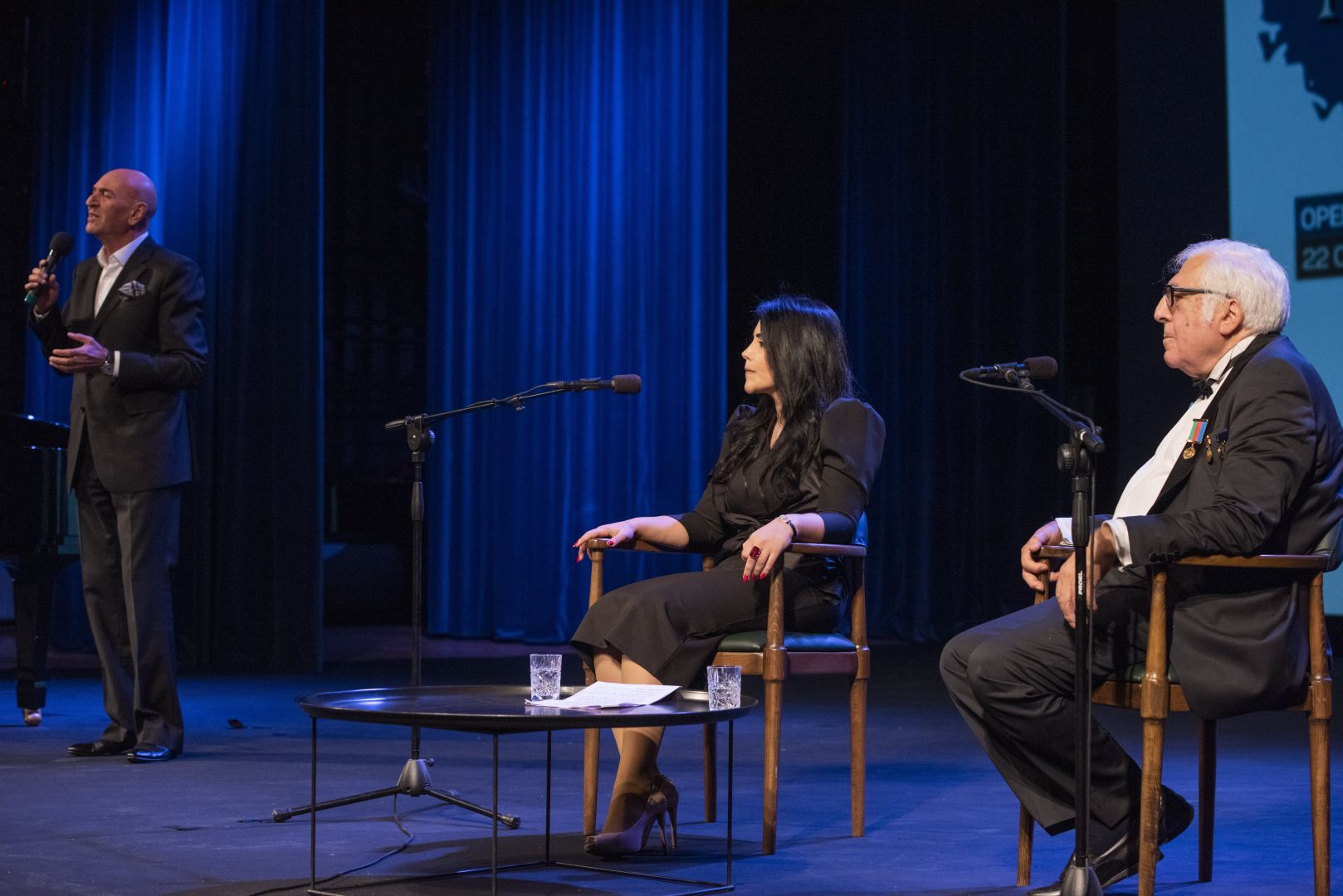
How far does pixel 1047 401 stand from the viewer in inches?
90.0

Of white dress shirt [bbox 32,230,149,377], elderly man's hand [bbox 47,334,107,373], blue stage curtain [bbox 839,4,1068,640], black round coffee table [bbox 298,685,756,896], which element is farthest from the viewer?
blue stage curtain [bbox 839,4,1068,640]

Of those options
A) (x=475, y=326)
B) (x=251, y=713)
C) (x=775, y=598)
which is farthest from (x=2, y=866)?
(x=475, y=326)

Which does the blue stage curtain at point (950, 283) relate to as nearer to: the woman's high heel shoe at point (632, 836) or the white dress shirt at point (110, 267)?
the white dress shirt at point (110, 267)

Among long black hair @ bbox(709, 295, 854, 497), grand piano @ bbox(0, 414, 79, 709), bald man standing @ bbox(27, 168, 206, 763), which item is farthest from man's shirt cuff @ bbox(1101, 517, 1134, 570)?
grand piano @ bbox(0, 414, 79, 709)

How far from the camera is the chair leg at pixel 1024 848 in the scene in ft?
8.41

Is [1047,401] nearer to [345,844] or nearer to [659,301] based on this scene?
[345,844]

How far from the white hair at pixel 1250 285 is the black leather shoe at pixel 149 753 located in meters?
2.67

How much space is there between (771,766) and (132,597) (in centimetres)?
183

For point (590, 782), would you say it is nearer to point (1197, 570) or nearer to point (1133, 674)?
point (1133, 674)

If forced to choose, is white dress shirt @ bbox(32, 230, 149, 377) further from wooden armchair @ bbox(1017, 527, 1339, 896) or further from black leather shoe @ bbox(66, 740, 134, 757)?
wooden armchair @ bbox(1017, 527, 1339, 896)

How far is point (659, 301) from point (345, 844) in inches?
208

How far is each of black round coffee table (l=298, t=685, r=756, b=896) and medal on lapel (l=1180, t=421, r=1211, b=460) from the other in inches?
31.8

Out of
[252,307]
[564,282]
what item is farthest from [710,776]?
[564,282]

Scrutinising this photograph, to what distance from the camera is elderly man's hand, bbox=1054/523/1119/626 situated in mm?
2344
